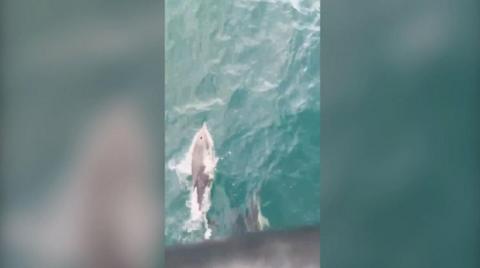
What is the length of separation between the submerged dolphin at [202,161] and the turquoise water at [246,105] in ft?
0.11

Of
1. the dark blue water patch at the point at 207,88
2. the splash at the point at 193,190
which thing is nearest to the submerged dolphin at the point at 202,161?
the splash at the point at 193,190

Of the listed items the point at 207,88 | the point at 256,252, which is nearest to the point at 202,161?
the point at 207,88

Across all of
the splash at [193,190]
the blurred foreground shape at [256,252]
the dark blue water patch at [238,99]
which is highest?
the dark blue water patch at [238,99]

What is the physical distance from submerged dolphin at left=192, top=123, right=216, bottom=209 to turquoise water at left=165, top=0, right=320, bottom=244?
0.11 feet

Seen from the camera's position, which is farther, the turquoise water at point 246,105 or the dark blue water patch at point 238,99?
the dark blue water patch at point 238,99

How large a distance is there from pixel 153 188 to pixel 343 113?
100 centimetres

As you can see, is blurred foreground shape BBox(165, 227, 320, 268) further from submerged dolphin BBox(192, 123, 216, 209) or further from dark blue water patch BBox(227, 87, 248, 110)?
dark blue water patch BBox(227, 87, 248, 110)

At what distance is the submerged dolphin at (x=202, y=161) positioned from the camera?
2.82m

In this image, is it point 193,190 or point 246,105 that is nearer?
point 193,190

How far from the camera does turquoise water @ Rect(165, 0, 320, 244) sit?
2.77 metres

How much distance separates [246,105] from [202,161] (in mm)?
300

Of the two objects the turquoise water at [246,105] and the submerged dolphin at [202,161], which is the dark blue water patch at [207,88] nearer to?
the turquoise water at [246,105]

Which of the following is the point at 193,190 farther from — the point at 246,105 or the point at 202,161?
the point at 246,105

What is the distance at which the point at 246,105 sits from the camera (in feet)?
9.75
